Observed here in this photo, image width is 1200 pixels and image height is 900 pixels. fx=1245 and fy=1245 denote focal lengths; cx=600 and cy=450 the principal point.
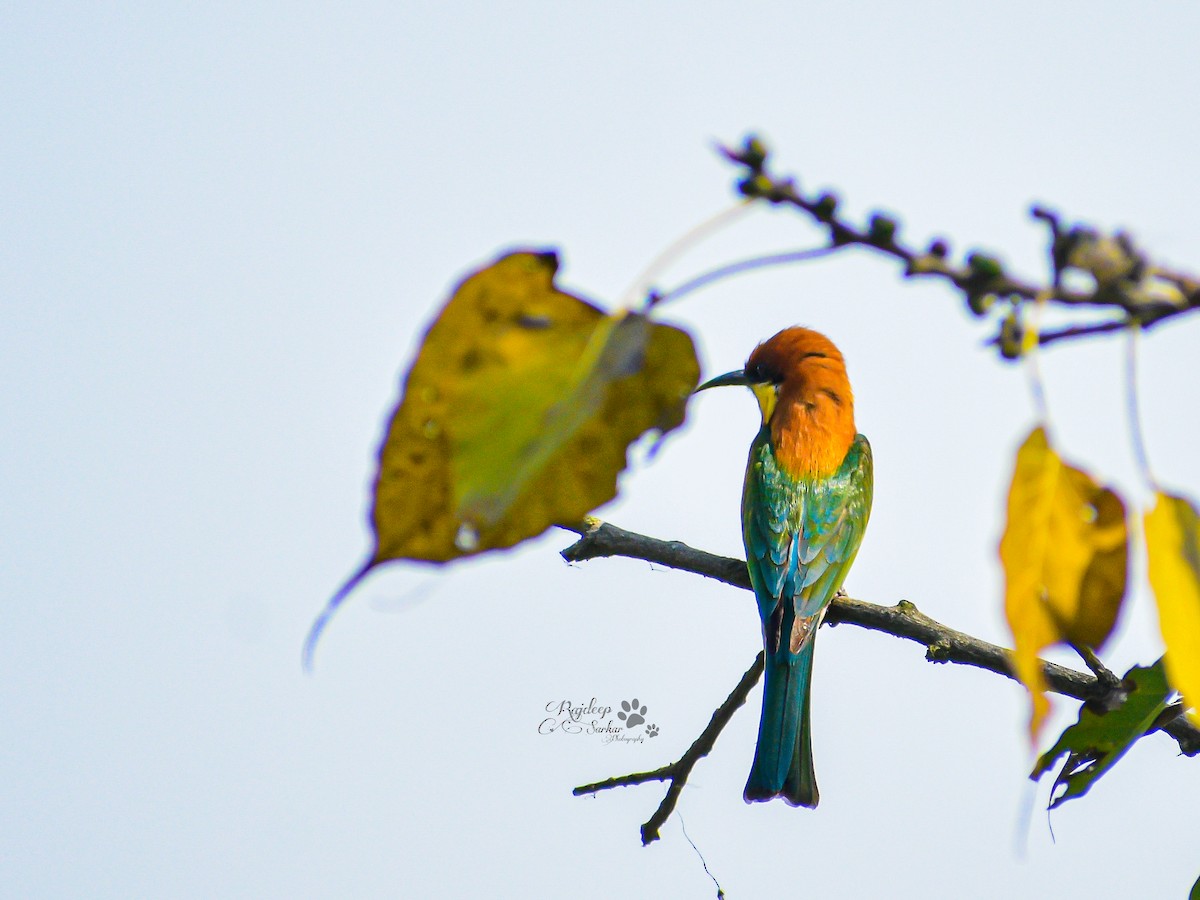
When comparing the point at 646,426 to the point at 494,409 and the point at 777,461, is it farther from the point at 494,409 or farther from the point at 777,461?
the point at 777,461

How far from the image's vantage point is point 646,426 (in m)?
1.21

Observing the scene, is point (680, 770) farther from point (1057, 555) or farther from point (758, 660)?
point (1057, 555)

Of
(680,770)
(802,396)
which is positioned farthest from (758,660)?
(802,396)

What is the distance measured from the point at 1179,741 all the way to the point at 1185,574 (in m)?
1.95

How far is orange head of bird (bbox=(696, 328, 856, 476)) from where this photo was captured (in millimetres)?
4945

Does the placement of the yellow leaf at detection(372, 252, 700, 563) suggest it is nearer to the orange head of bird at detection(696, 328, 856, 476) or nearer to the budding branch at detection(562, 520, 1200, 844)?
the budding branch at detection(562, 520, 1200, 844)

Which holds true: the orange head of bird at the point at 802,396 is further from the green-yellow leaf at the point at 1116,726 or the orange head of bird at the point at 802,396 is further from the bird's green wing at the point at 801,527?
the green-yellow leaf at the point at 1116,726

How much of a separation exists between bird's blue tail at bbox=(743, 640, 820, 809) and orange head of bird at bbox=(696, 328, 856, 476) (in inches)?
35.8

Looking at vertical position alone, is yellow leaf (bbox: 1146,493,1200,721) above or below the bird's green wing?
below

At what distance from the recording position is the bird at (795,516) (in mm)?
4195

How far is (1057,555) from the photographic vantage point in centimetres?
108

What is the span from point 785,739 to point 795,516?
2.82 ft

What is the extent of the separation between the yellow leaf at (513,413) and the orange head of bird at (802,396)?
3735 mm

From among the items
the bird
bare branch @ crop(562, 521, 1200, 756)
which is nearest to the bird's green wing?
the bird
